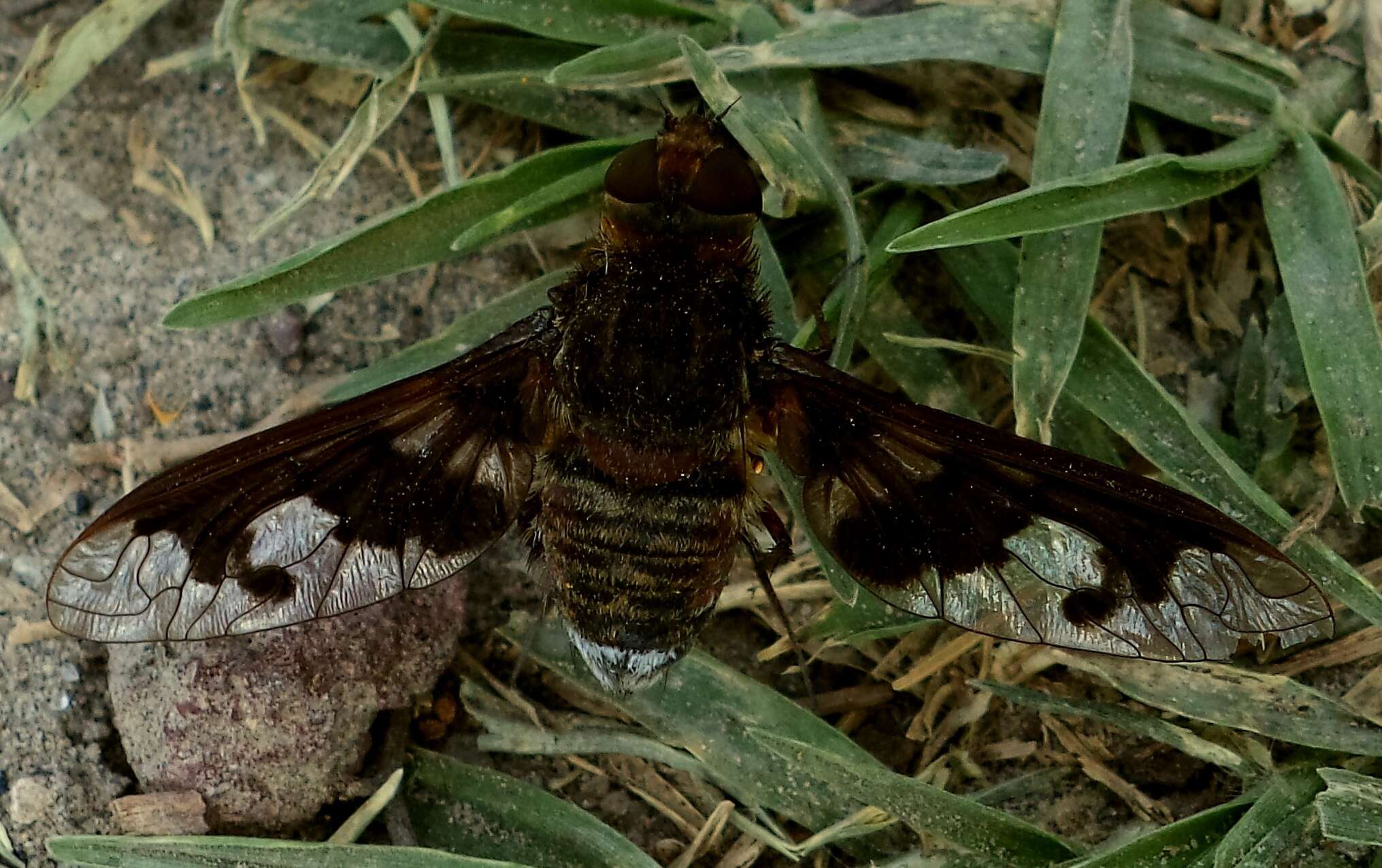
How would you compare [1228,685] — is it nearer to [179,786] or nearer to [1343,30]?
[1343,30]

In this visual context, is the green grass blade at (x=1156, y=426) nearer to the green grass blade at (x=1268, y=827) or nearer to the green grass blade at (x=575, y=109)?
the green grass blade at (x=1268, y=827)

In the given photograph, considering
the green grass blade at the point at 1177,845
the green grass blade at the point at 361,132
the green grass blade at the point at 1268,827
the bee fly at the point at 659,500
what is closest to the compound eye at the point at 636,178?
the bee fly at the point at 659,500

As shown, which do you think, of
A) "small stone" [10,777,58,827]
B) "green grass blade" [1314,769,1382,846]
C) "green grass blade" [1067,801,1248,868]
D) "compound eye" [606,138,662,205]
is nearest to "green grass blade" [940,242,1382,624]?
"green grass blade" [1314,769,1382,846]

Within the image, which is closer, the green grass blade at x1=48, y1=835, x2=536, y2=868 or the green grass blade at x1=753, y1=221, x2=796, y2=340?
the green grass blade at x1=48, y1=835, x2=536, y2=868

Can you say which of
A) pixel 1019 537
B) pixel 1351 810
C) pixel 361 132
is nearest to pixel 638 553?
pixel 1019 537

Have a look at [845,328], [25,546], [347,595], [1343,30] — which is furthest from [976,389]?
[25,546]

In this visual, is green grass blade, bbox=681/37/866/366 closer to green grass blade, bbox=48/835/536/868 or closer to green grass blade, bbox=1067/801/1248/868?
green grass blade, bbox=1067/801/1248/868

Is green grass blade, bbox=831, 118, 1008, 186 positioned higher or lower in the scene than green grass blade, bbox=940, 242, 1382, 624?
higher

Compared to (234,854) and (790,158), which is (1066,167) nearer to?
(790,158)
